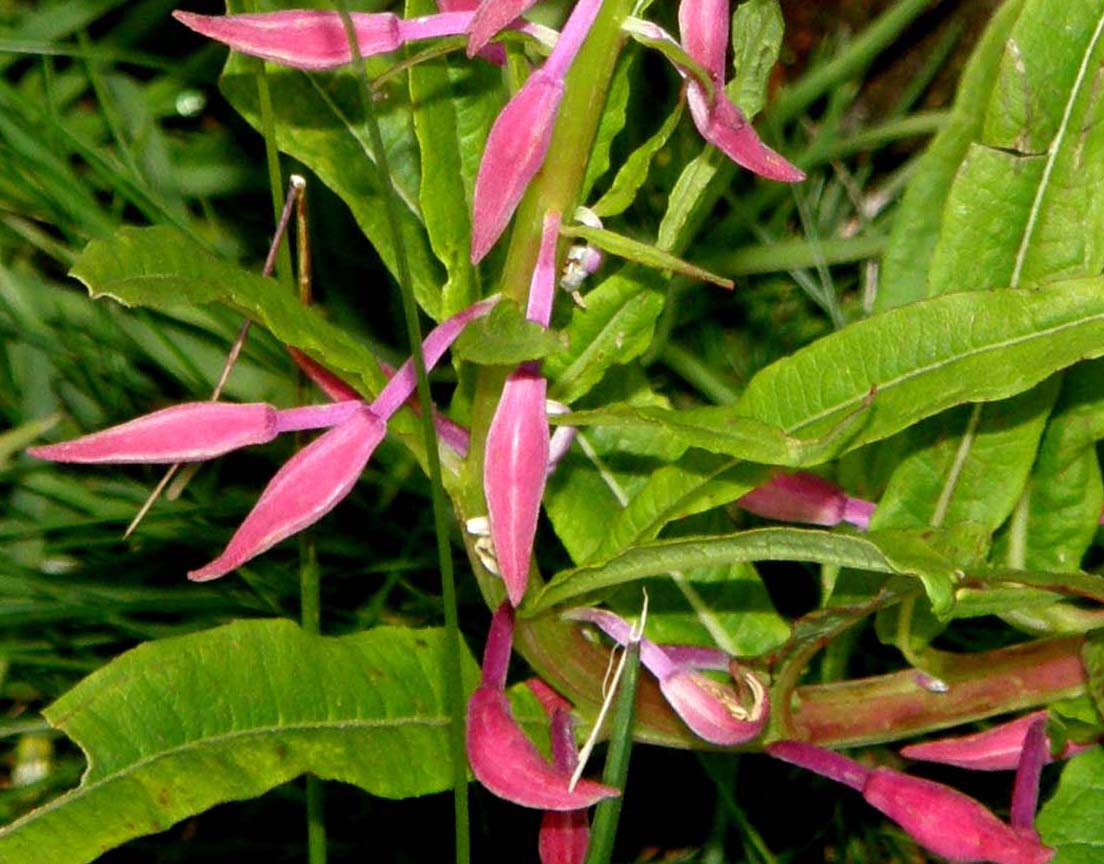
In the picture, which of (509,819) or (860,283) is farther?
(860,283)

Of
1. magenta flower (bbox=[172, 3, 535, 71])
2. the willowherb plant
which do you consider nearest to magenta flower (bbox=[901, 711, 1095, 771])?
the willowherb plant

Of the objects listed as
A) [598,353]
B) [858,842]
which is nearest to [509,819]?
[858,842]

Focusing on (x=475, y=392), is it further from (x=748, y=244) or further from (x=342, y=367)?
(x=748, y=244)

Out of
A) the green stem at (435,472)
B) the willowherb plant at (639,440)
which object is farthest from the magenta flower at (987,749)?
the green stem at (435,472)

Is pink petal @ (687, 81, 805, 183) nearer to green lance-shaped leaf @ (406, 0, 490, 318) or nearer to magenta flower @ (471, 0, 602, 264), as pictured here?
magenta flower @ (471, 0, 602, 264)

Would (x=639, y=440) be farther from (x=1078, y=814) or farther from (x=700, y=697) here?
(x=1078, y=814)

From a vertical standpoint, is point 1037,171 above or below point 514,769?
above

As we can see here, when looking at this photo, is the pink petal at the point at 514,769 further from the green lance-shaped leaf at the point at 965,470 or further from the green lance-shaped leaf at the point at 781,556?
the green lance-shaped leaf at the point at 965,470

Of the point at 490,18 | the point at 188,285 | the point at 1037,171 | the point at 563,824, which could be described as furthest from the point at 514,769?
the point at 1037,171
